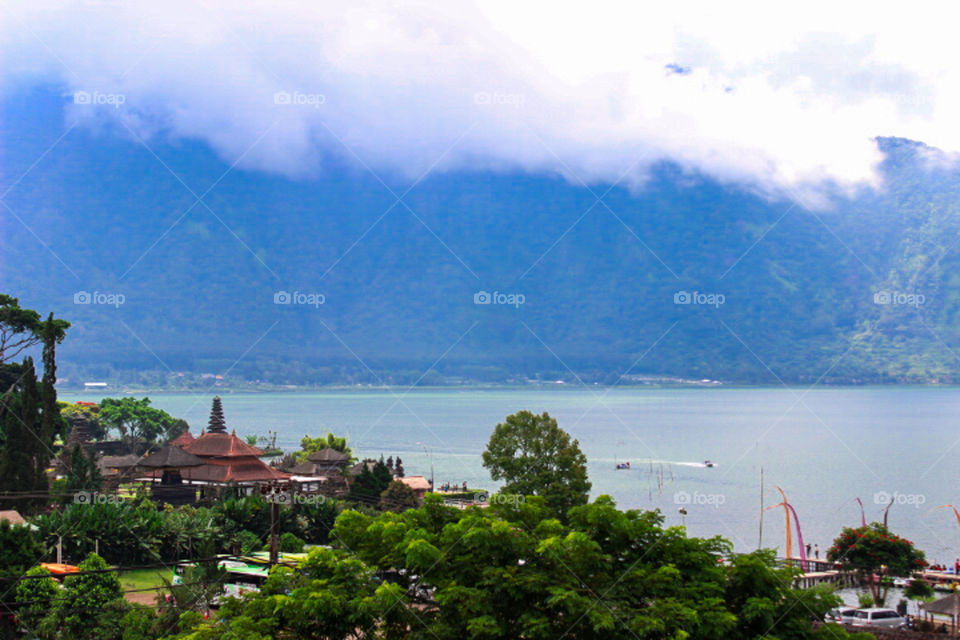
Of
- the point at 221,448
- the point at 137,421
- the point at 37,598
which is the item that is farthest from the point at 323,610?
the point at 137,421

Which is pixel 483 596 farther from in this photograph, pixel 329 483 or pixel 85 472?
pixel 329 483

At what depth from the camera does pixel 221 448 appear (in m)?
47.5

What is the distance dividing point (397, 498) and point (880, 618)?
28.2 metres

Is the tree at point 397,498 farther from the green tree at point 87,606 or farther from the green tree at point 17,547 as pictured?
the green tree at point 87,606

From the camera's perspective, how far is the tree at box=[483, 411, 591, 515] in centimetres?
4188

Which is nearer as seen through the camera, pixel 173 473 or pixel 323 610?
pixel 323 610

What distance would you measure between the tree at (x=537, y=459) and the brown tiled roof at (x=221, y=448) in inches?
559

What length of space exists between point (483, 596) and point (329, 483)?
4786 cm

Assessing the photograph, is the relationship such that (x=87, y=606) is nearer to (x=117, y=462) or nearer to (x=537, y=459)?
(x=537, y=459)

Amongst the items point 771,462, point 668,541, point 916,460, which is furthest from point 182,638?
point 916,460

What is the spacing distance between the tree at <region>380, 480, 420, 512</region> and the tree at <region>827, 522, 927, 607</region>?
76.3 ft

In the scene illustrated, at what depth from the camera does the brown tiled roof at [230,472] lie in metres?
45.9

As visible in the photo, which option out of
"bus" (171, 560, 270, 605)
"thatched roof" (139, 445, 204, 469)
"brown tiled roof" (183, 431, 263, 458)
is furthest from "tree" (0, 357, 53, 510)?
"bus" (171, 560, 270, 605)

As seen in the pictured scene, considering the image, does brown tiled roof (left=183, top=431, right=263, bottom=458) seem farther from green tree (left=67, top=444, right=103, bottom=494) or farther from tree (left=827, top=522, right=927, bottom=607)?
tree (left=827, top=522, right=927, bottom=607)
